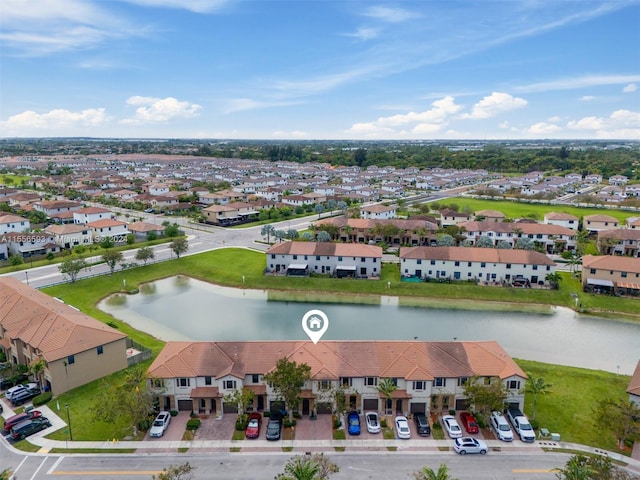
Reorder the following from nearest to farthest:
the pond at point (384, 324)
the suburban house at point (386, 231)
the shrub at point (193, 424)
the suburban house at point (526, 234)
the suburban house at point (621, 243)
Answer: the shrub at point (193, 424), the pond at point (384, 324), the suburban house at point (621, 243), the suburban house at point (526, 234), the suburban house at point (386, 231)

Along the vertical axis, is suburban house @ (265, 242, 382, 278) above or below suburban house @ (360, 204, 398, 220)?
below

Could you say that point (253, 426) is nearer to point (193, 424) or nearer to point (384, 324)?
point (193, 424)

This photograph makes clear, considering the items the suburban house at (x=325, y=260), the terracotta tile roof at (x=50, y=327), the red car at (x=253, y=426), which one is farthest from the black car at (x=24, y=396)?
the suburban house at (x=325, y=260)

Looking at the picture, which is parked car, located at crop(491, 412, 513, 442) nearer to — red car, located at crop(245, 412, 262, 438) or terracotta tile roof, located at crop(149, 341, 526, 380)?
terracotta tile roof, located at crop(149, 341, 526, 380)

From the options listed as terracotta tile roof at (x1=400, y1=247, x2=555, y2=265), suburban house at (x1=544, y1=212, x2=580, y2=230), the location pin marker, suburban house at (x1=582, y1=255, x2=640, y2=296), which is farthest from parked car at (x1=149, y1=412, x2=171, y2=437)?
suburban house at (x1=544, y1=212, x2=580, y2=230)

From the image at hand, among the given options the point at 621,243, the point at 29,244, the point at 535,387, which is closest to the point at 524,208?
the point at 621,243

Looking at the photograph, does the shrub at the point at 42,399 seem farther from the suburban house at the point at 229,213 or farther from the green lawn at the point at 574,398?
the suburban house at the point at 229,213
